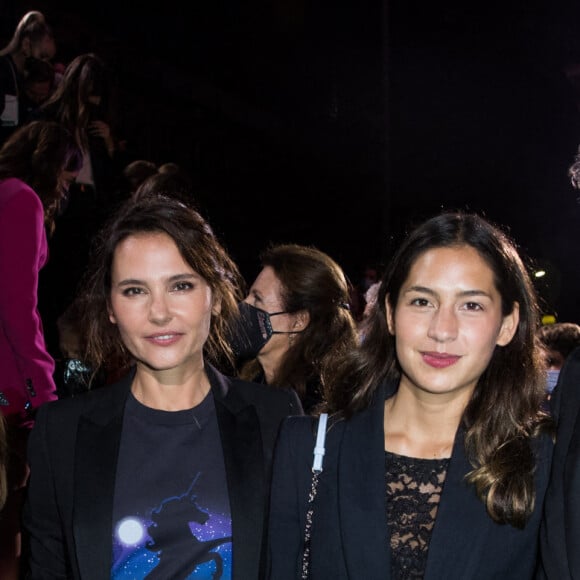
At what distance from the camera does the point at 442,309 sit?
1.96 meters

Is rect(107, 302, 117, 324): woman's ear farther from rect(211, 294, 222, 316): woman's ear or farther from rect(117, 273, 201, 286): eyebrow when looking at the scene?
rect(211, 294, 222, 316): woman's ear

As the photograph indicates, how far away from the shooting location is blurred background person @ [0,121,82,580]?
121 inches

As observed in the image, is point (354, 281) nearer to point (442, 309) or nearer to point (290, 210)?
point (290, 210)

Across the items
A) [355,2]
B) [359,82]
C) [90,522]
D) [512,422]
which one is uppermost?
[355,2]

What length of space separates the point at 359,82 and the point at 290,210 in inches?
100.0

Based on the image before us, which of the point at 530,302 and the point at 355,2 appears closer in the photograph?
the point at 530,302

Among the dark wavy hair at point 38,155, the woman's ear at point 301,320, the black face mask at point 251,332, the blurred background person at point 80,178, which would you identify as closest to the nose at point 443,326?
the black face mask at point 251,332

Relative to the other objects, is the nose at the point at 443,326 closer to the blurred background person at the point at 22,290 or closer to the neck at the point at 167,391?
the neck at the point at 167,391

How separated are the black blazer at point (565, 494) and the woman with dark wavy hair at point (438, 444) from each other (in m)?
0.12

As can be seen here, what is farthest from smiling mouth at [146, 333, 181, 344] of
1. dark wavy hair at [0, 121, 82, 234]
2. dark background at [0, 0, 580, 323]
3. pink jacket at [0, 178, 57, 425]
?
dark background at [0, 0, 580, 323]

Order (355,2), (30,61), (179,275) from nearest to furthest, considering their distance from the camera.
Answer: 1. (179,275)
2. (30,61)
3. (355,2)

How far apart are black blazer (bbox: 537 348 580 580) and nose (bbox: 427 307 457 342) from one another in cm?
30

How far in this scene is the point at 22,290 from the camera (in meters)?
3.17

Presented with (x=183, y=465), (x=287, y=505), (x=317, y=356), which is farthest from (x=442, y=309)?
(x=317, y=356)
